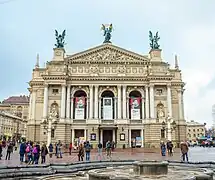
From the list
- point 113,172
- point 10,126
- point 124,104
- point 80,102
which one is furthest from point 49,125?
point 10,126

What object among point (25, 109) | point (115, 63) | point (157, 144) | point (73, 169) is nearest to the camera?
point (73, 169)

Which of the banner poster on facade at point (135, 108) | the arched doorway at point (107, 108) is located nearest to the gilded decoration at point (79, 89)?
the arched doorway at point (107, 108)

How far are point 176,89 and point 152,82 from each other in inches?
327

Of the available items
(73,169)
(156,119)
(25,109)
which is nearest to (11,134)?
(25,109)

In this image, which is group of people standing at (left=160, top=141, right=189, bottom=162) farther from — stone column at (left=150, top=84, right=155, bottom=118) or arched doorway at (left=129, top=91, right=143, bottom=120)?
arched doorway at (left=129, top=91, right=143, bottom=120)

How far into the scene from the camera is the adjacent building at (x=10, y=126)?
3527 inches

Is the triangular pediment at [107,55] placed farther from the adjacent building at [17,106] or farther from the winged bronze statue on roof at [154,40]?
the adjacent building at [17,106]

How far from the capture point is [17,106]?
115 metres

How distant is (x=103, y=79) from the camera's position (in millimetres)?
55562

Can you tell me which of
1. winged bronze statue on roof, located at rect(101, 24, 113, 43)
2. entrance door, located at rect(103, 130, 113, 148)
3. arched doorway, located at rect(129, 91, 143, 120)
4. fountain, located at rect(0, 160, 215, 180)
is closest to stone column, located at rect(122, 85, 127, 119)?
arched doorway, located at rect(129, 91, 143, 120)

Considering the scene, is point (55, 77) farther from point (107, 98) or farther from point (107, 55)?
point (107, 55)

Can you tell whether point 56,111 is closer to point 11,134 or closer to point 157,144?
point 157,144

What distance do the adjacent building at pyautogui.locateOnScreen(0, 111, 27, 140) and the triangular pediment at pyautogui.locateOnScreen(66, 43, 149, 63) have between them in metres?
44.4

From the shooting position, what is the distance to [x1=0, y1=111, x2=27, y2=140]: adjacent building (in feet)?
294
